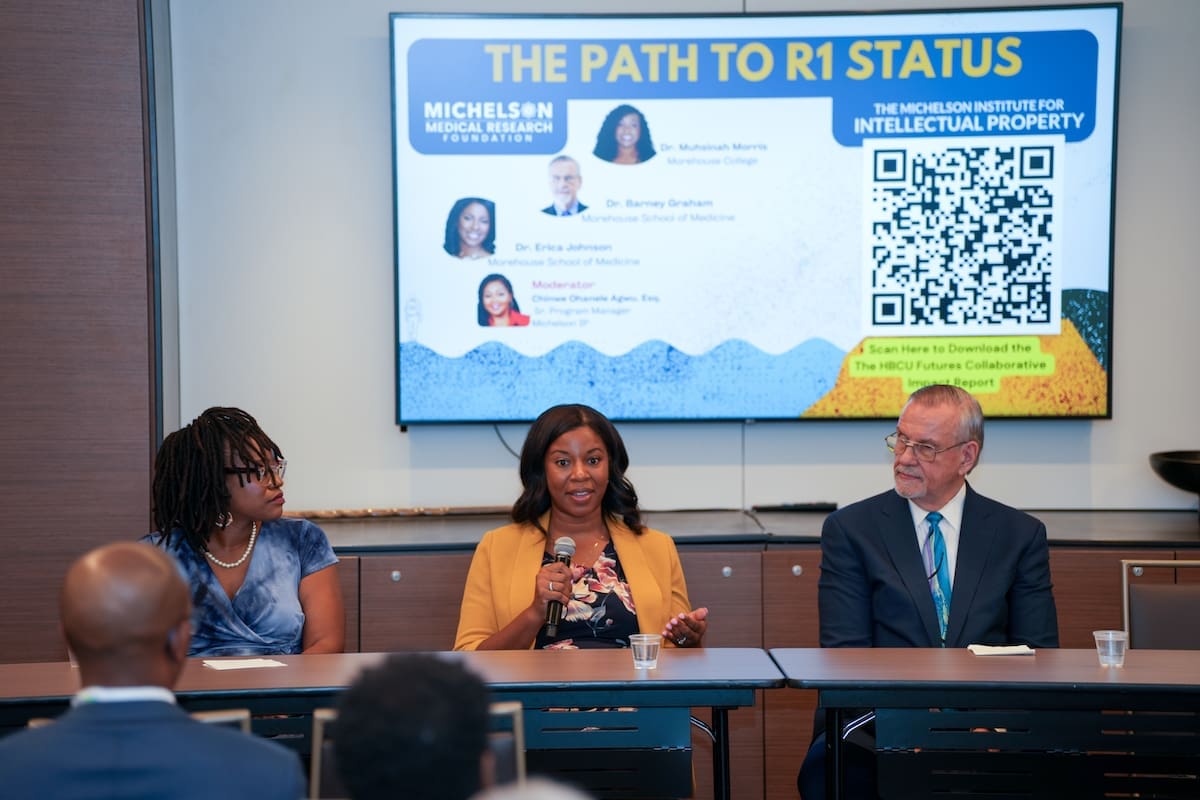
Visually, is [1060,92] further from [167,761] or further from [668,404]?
[167,761]

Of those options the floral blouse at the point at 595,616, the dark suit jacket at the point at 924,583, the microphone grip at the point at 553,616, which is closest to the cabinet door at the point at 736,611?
the floral blouse at the point at 595,616

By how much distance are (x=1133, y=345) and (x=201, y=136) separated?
3571 millimetres

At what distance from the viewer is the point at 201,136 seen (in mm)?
4453

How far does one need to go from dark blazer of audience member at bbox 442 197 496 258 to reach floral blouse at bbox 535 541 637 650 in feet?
5.20

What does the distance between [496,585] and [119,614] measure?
1.80 m

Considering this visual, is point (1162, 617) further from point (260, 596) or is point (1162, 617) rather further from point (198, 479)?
point (198, 479)

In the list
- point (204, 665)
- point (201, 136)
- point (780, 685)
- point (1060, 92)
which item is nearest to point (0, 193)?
point (201, 136)

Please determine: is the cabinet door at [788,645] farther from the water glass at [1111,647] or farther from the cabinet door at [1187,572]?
the water glass at [1111,647]

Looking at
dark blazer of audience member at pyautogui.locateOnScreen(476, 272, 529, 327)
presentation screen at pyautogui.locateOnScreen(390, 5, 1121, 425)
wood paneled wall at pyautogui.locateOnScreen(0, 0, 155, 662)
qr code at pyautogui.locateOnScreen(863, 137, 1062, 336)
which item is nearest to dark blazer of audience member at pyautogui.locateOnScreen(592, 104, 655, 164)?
presentation screen at pyautogui.locateOnScreen(390, 5, 1121, 425)

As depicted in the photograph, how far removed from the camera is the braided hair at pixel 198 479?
3023 millimetres

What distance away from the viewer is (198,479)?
9.95ft

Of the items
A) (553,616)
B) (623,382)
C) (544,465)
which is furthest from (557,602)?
(623,382)

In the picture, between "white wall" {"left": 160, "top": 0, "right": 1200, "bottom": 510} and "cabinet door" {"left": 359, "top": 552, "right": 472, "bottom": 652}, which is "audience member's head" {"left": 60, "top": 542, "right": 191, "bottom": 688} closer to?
"cabinet door" {"left": 359, "top": 552, "right": 472, "bottom": 652}

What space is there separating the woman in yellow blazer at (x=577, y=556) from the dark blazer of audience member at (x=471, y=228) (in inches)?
47.5
